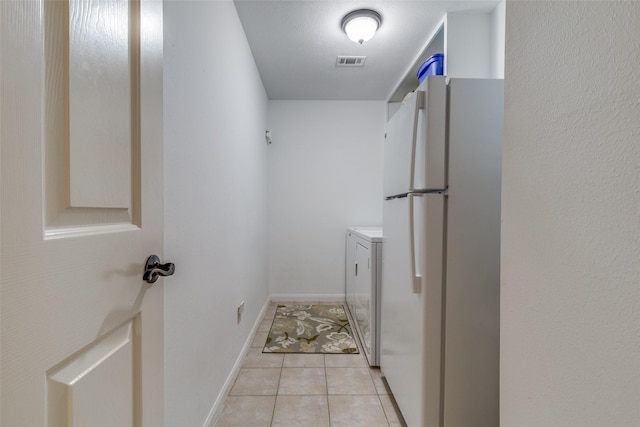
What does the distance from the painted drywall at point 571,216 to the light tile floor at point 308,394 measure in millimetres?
953

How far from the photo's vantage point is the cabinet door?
200 cm

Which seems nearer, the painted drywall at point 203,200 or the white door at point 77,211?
the white door at point 77,211

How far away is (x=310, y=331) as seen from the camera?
251 centimetres

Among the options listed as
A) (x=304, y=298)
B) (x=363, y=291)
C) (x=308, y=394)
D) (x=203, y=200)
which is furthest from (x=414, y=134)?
(x=304, y=298)

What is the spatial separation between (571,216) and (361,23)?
1898 millimetres

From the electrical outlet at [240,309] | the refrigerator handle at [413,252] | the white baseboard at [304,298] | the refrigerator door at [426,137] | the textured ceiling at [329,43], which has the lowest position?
the white baseboard at [304,298]

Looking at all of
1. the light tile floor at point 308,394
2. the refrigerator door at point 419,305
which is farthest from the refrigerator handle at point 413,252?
the light tile floor at point 308,394

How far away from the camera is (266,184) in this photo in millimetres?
3289

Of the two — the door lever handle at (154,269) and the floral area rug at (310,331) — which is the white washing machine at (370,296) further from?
the door lever handle at (154,269)

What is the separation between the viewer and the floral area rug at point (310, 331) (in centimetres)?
219

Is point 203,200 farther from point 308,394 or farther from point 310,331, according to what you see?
point 310,331

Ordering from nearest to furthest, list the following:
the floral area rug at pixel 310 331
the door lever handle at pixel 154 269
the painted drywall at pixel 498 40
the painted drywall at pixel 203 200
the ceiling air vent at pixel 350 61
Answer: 1. the door lever handle at pixel 154 269
2. the painted drywall at pixel 203 200
3. the painted drywall at pixel 498 40
4. the floral area rug at pixel 310 331
5. the ceiling air vent at pixel 350 61

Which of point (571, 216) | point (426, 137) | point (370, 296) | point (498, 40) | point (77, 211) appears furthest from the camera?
point (370, 296)

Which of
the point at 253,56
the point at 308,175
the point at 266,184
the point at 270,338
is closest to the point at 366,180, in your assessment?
the point at 308,175
